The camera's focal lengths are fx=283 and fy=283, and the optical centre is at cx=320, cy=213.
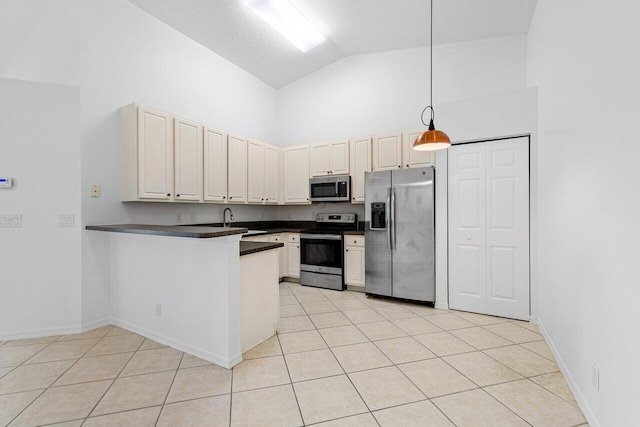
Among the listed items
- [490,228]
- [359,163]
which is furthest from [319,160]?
[490,228]

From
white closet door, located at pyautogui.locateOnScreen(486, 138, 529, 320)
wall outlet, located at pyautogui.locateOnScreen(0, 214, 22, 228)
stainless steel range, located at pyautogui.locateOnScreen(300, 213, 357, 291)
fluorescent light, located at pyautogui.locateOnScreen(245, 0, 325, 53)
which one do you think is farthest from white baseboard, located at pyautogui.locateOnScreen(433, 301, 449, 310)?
wall outlet, located at pyautogui.locateOnScreen(0, 214, 22, 228)

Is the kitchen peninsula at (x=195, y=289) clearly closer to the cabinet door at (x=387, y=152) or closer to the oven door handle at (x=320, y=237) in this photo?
the oven door handle at (x=320, y=237)

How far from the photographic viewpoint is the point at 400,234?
3.82 meters

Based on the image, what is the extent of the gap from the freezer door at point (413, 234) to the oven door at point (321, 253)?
3.12 ft

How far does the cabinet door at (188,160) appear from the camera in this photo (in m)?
3.46

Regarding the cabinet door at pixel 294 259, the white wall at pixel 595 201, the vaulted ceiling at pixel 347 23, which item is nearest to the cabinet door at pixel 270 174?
the cabinet door at pixel 294 259

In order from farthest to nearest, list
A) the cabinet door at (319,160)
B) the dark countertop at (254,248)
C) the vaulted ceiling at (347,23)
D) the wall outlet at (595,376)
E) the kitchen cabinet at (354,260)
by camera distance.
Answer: the cabinet door at (319,160) < the kitchen cabinet at (354,260) < the vaulted ceiling at (347,23) < the dark countertop at (254,248) < the wall outlet at (595,376)

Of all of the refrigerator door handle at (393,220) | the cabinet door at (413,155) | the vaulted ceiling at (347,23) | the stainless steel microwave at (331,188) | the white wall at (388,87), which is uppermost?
the vaulted ceiling at (347,23)

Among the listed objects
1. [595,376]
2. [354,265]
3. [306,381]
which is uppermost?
[354,265]

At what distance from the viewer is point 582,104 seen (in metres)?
1.83

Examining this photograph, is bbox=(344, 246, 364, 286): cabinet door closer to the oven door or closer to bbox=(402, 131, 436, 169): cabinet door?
the oven door

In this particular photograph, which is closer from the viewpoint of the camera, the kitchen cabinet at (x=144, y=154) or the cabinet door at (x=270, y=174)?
the kitchen cabinet at (x=144, y=154)

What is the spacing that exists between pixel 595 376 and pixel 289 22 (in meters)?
4.69

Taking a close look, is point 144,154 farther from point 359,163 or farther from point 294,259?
point 359,163
